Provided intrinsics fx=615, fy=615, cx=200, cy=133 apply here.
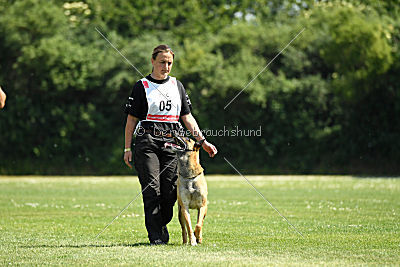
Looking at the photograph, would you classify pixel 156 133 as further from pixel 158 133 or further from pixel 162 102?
pixel 162 102

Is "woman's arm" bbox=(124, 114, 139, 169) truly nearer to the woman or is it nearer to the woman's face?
the woman

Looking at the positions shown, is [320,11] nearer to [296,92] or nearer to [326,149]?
[296,92]

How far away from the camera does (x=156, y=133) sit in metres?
8.18

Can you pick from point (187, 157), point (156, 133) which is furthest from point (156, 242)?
point (156, 133)

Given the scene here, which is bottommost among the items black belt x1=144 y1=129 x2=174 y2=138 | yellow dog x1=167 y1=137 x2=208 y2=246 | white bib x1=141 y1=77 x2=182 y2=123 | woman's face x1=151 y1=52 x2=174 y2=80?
yellow dog x1=167 y1=137 x2=208 y2=246

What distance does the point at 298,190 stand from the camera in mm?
20562

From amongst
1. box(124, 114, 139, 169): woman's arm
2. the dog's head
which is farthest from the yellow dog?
box(124, 114, 139, 169): woman's arm

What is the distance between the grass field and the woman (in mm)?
519

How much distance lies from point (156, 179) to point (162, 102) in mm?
1021

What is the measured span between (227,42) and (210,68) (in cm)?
279

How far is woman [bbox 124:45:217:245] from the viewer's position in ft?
26.6

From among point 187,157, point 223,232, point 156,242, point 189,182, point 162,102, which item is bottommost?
point 223,232

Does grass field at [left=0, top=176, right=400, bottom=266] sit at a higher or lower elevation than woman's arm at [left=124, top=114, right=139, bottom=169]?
lower

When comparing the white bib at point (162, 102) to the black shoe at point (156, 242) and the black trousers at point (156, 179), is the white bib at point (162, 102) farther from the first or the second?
the black shoe at point (156, 242)
